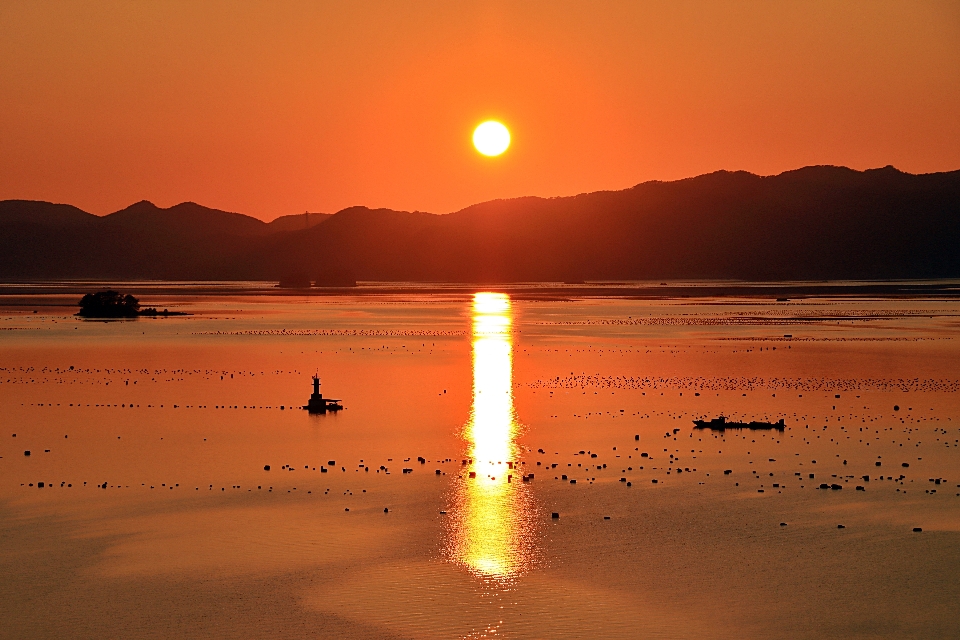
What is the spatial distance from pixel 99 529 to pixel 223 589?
5143 millimetres

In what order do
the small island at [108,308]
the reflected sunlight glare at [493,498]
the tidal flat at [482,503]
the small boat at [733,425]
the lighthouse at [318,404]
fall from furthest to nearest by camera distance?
the small island at [108,308] < the lighthouse at [318,404] < the small boat at [733,425] < the reflected sunlight glare at [493,498] < the tidal flat at [482,503]

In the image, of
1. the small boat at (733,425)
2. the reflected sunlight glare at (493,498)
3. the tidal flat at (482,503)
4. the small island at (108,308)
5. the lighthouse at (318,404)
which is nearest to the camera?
the tidal flat at (482,503)

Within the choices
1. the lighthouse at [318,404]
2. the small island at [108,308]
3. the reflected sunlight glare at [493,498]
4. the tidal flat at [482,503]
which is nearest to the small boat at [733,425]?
the tidal flat at [482,503]

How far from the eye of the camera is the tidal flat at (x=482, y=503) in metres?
17.9

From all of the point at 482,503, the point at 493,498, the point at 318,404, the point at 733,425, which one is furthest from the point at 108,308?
the point at 482,503

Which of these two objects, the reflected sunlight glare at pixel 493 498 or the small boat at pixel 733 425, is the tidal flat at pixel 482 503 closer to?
the reflected sunlight glare at pixel 493 498

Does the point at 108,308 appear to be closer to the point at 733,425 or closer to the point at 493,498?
the point at 733,425

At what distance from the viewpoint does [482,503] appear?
24875 millimetres

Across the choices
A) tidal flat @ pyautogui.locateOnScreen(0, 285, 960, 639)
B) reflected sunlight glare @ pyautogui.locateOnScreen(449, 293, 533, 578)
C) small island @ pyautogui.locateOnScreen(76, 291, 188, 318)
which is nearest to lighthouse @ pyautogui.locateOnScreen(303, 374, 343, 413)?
tidal flat @ pyautogui.locateOnScreen(0, 285, 960, 639)

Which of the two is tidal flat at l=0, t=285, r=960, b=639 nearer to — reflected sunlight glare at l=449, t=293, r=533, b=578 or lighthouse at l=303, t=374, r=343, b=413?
reflected sunlight glare at l=449, t=293, r=533, b=578

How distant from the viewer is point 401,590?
742 inches

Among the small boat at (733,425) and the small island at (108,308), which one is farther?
the small island at (108,308)

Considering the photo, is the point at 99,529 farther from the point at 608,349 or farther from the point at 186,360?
the point at 608,349

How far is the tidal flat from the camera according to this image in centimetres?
1791
